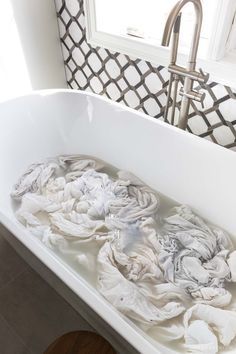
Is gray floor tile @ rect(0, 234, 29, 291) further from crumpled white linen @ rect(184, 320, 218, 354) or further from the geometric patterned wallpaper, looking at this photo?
the geometric patterned wallpaper

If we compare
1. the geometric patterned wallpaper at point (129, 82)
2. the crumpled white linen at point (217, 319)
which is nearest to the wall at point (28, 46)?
the geometric patterned wallpaper at point (129, 82)

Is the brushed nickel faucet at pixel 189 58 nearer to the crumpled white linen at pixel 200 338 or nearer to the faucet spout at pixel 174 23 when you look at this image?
the faucet spout at pixel 174 23

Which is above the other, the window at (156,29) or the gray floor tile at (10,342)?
the window at (156,29)

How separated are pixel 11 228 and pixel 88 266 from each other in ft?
1.32

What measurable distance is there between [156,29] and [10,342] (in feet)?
5.78

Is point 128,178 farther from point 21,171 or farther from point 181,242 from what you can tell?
point 21,171

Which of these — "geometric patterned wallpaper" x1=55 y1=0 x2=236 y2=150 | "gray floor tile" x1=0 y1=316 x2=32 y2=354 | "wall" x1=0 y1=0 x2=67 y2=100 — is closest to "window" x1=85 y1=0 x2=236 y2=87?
"geometric patterned wallpaper" x1=55 y1=0 x2=236 y2=150

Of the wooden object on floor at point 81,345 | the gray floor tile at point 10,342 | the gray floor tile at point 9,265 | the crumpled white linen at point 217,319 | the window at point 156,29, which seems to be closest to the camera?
the wooden object on floor at point 81,345

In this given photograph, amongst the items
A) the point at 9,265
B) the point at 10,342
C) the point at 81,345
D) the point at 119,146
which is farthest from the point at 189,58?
the point at 10,342

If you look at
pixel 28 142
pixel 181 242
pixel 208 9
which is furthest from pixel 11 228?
pixel 208 9

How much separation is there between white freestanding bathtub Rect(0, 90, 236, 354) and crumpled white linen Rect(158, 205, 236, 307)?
121mm

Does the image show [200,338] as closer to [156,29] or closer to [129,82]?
[129,82]

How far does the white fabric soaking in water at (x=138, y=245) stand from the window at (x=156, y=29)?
694 mm

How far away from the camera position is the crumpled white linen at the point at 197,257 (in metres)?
1.18
